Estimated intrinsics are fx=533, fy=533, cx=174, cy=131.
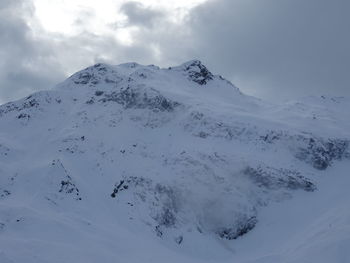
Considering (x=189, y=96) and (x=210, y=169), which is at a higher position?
(x=189, y=96)

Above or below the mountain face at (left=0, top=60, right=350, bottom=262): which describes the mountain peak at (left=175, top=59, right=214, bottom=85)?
above

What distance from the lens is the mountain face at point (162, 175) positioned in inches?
1321

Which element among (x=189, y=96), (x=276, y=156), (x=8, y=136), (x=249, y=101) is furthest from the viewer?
(x=249, y=101)

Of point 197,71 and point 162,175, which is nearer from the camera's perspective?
point 162,175

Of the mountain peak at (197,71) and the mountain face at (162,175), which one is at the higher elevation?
the mountain peak at (197,71)

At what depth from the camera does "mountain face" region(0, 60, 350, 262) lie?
3356 centimetres

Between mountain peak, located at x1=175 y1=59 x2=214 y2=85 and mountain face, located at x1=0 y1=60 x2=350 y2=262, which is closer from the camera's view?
mountain face, located at x1=0 y1=60 x2=350 y2=262

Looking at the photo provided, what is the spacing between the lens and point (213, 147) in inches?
1845

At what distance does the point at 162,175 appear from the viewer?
42844mm

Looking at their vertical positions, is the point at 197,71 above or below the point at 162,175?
above

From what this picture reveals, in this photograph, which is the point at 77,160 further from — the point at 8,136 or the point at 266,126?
the point at 266,126

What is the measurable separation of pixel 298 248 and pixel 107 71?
36.6 meters

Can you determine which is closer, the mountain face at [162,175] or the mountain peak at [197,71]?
the mountain face at [162,175]

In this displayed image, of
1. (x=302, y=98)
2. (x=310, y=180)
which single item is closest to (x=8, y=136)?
(x=310, y=180)
